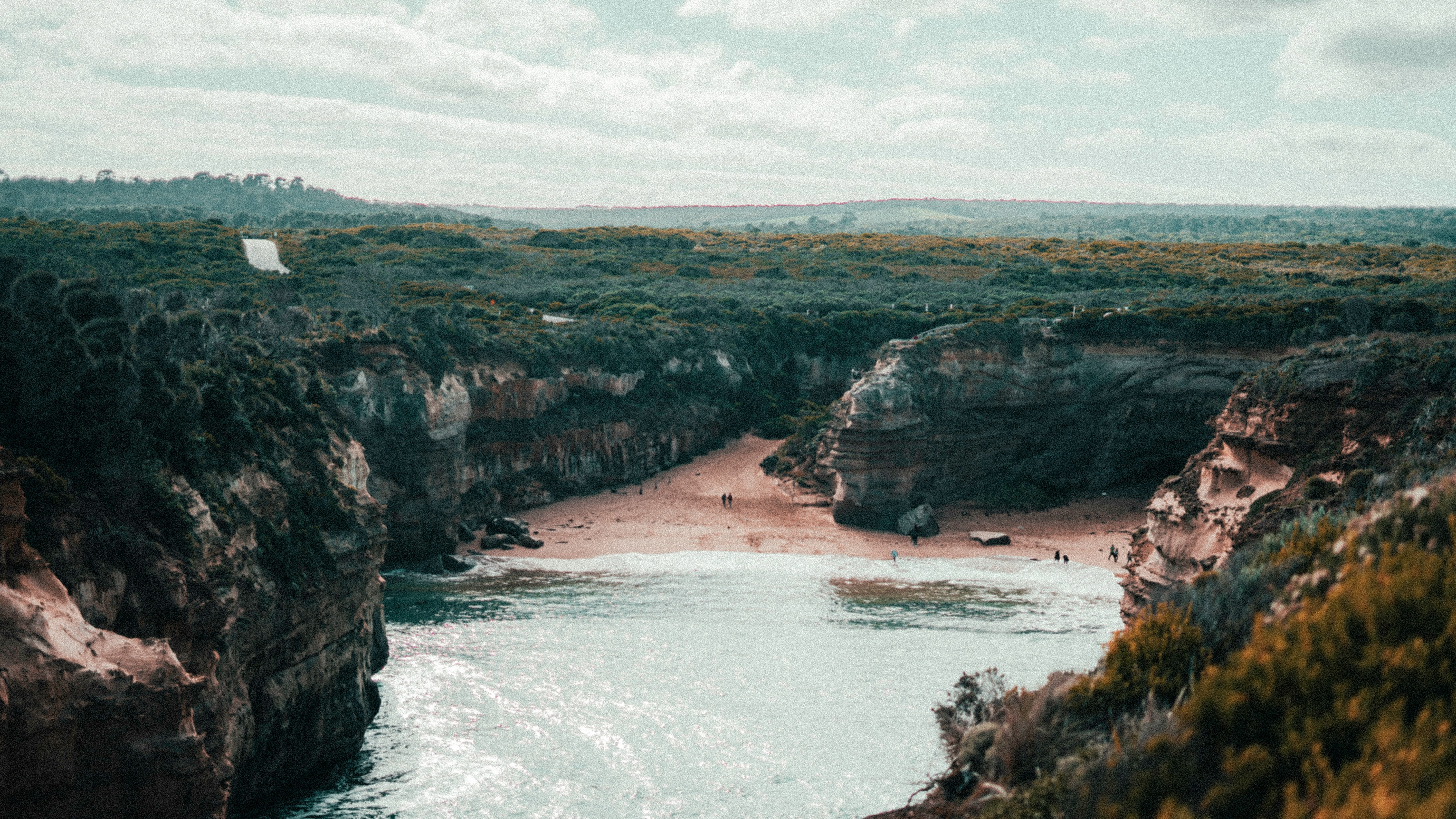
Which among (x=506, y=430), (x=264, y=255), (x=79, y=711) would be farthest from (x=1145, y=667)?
(x=264, y=255)

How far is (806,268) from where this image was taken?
107000 mm

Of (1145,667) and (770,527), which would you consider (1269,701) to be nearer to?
(1145,667)

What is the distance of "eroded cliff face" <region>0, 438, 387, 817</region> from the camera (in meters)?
14.7

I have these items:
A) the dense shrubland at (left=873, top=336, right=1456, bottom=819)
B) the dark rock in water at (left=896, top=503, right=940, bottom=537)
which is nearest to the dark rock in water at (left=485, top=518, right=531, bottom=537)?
the dark rock in water at (left=896, top=503, right=940, bottom=537)

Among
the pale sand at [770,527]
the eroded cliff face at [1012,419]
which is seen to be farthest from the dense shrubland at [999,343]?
the pale sand at [770,527]

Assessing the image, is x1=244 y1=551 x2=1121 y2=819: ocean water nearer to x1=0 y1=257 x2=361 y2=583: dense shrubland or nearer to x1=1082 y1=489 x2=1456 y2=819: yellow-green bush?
x1=0 y1=257 x2=361 y2=583: dense shrubland

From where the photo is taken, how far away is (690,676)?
32.9 metres

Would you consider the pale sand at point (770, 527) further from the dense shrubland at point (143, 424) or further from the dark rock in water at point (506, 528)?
the dense shrubland at point (143, 424)

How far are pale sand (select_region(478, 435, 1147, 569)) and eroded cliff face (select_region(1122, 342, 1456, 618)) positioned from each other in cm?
2056

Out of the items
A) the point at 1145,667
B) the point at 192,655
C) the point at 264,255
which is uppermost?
the point at 264,255

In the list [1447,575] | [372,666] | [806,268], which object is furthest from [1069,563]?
[806,268]

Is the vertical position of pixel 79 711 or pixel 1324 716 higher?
pixel 1324 716

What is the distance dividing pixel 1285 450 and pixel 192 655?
25313 millimetres

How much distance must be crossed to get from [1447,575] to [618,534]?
45.0 meters
